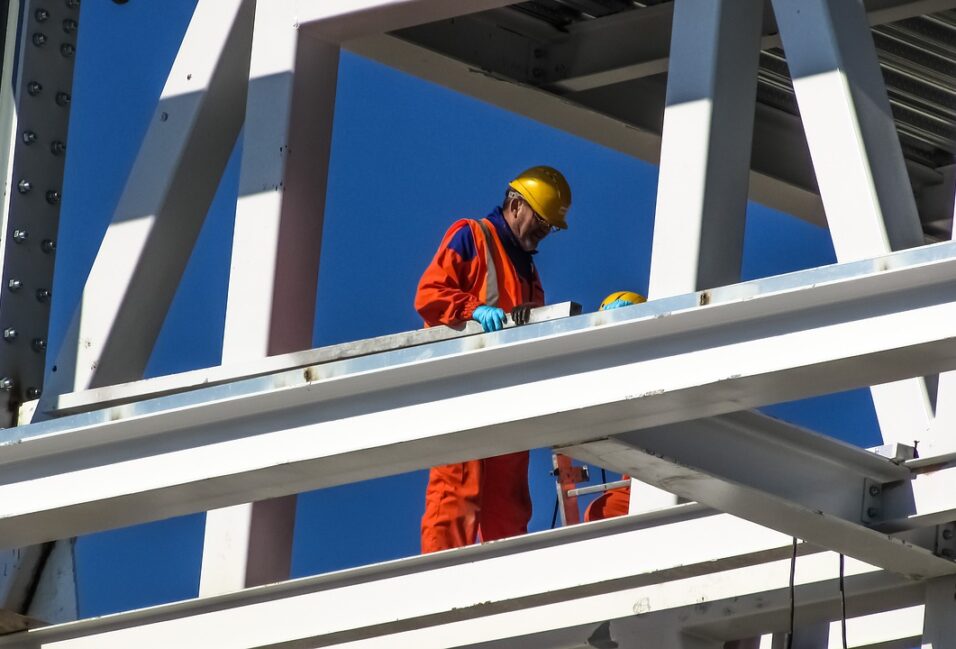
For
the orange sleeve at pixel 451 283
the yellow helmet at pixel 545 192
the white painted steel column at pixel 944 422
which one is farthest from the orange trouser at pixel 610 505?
the white painted steel column at pixel 944 422

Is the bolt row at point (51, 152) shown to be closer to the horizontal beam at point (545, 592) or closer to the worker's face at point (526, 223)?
the horizontal beam at point (545, 592)

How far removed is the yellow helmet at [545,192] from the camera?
9859mm

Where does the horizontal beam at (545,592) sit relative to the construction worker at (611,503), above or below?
below

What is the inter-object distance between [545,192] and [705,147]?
287 centimetres

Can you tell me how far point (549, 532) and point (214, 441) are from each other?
1.64 m

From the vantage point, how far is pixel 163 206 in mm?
8578

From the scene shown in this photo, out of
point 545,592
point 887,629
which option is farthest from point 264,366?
point 887,629

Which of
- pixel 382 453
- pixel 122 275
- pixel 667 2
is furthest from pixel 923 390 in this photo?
pixel 667 2

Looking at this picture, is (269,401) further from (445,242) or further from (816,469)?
(445,242)

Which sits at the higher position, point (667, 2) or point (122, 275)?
point (667, 2)

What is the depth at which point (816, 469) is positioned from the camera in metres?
7.29

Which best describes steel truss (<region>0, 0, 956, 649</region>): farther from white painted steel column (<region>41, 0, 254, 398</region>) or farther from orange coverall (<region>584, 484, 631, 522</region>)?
orange coverall (<region>584, 484, 631, 522</region>)

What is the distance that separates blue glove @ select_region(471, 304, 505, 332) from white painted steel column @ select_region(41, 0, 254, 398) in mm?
1377

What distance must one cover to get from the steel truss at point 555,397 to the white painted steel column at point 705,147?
0.01 metres
